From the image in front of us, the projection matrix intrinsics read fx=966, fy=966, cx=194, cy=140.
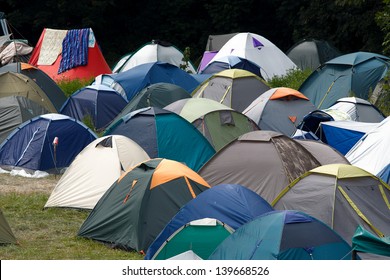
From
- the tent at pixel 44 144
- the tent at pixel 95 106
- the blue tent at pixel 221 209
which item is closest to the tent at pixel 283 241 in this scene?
the blue tent at pixel 221 209

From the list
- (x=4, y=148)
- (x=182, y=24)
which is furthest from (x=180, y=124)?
(x=182, y=24)

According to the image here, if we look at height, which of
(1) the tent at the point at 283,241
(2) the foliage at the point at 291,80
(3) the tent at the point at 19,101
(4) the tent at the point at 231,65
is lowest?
(2) the foliage at the point at 291,80

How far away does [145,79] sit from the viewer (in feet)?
70.0

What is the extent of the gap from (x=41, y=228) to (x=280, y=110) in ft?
22.8

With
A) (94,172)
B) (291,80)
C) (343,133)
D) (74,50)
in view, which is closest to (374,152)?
(343,133)

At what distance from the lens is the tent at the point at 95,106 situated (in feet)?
63.9

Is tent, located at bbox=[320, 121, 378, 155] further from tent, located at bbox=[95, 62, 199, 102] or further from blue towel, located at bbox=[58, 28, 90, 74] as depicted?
blue towel, located at bbox=[58, 28, 90, 74]

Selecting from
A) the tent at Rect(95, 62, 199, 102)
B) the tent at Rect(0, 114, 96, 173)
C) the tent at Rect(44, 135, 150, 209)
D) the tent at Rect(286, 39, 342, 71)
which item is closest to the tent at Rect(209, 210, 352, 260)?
the tent at Rect(44, 135, 150, 209)

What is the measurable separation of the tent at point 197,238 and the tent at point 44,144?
576 cm

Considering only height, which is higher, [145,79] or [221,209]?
[221,209]

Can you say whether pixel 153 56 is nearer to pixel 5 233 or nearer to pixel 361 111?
pixel 361 111

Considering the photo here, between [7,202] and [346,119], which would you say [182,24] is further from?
[7,202]

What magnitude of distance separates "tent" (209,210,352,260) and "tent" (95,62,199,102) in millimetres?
11586

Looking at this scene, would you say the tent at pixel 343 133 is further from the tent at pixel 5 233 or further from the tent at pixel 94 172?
the tent at pixel 5 233
